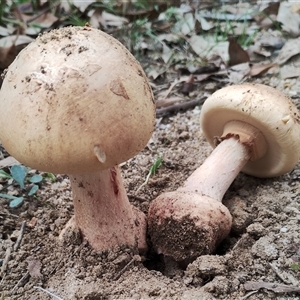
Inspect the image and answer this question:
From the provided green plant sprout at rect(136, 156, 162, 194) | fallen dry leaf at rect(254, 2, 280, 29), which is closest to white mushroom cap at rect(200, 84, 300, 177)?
green plant sprout at rect(136, 156, 162, 194)

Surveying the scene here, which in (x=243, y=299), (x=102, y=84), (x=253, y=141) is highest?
(x=102, y=84)

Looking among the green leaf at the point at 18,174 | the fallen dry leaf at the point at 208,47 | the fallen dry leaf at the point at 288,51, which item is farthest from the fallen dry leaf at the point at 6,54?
the fallen dry leaf at the point at 288,51

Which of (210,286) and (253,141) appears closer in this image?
(210,286)

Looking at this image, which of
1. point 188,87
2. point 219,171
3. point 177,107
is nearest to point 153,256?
point 219,171

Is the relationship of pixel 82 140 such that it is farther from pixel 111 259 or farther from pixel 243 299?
pixel 243 299

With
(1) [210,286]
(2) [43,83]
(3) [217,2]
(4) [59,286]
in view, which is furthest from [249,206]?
(3) [217,2]

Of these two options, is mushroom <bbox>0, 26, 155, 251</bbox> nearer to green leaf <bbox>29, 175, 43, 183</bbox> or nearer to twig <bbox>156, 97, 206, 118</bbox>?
green leaf <bbox>29, 175, 43, 183</bbox>
